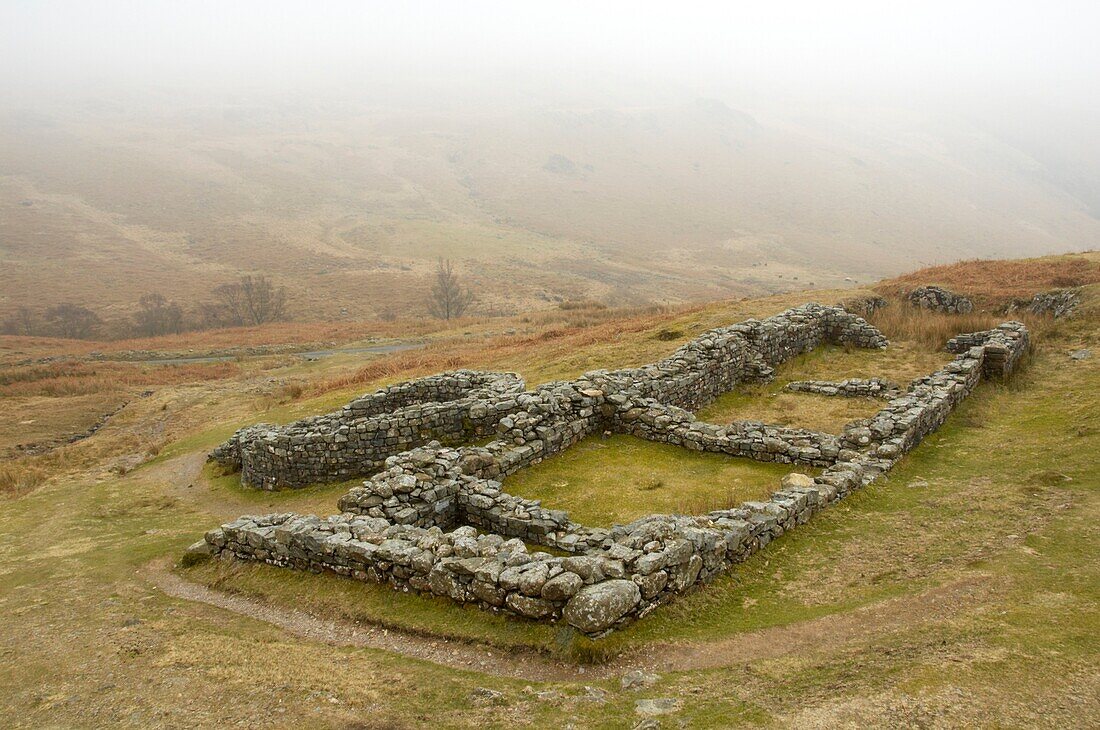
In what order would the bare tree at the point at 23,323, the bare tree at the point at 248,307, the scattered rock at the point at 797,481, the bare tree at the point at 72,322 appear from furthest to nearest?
1. the bare tree at the point at 248,307
2. the bare tree at the point at 23,323
3. the bare tree at the point at 72,322
4. the scattered rock at the point at 797,481

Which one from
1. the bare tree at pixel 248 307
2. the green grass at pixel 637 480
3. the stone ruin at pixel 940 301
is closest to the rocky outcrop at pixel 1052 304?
the stone ruin at pixel 940 301

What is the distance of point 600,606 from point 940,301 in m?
27.1

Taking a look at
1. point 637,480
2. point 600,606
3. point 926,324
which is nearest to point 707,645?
point 600,606

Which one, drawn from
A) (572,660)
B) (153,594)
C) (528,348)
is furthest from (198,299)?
(572,660)

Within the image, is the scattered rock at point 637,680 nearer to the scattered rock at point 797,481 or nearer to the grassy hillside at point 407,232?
the scattered rock at point 797,481

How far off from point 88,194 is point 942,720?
186306mm

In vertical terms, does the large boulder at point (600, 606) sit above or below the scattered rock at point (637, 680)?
above

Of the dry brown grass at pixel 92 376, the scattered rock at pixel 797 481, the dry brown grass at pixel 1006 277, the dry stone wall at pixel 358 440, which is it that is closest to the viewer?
the scattered rock at pixel 797 481

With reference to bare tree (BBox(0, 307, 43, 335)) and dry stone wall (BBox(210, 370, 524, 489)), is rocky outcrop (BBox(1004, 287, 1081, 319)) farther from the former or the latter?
bare tree (BBox(0, 307, 43, 335))

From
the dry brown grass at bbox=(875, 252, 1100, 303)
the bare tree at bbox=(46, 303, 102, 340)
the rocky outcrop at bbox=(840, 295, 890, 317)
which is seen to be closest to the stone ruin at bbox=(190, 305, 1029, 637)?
the rocky outcrop at bbox=(840, 295, 890, 317)

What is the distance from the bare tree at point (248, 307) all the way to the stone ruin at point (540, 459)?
64.7 m

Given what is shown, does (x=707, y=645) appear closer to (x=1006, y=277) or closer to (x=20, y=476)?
(x=20, y=476)

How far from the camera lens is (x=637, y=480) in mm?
14242

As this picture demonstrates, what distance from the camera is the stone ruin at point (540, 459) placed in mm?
9078
